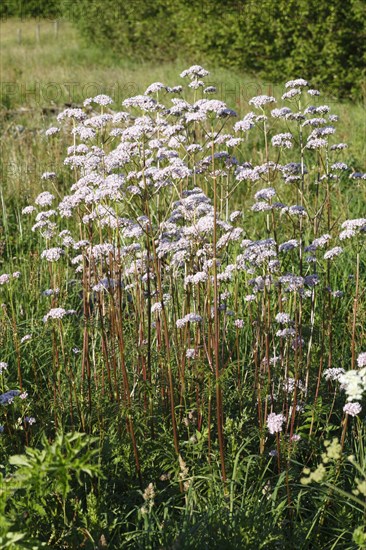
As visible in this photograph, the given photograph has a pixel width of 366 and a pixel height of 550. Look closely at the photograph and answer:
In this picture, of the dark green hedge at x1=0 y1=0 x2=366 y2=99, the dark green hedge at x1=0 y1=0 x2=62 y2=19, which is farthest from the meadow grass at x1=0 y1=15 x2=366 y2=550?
the dark green hedge at x1=0 y1=0 x2=62 y2=19

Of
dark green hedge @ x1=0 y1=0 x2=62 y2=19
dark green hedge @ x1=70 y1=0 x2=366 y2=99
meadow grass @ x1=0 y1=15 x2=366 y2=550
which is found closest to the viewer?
meadow grass @ x1=0 y1=15 x2=366 y2=550

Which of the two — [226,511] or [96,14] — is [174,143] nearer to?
[226,511]

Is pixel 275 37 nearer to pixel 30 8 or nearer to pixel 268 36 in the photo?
pixel 268 36

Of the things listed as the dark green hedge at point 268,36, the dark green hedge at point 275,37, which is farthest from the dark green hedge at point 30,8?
the dark green hedge at point 275,37

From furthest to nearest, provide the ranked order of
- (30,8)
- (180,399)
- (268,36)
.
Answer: (30,8) → (268,36) → (180,399)

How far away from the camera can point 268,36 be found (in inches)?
579

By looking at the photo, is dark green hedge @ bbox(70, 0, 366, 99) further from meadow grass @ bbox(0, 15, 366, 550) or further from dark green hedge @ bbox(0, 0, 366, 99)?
meadow grass @ bbox(0, 15, 366, 550)

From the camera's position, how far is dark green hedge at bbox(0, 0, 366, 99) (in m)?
12.8

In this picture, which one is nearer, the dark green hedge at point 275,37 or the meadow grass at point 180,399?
the meadow grass at point 180,399

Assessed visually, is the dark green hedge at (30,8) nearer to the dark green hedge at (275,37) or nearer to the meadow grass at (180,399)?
the dark green hedge at (275,37)

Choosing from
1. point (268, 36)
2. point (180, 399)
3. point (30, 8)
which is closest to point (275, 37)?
point (268, 36)

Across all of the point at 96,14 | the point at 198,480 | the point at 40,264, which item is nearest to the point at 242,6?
the point at 96,14

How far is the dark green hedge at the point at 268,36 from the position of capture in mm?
12812

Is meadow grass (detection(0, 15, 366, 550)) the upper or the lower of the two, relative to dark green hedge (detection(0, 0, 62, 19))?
lower
